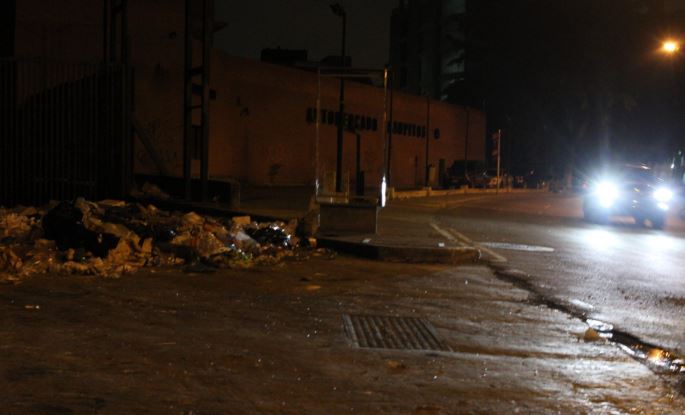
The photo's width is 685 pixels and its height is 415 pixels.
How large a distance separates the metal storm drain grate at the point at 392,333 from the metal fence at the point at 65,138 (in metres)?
10.6

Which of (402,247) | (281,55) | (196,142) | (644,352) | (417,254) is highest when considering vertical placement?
(281,55)

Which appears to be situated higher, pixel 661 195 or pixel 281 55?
pixel 281 55

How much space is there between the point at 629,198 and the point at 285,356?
20.1 meters

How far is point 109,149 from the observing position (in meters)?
16.9

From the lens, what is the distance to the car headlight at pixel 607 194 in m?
24.3

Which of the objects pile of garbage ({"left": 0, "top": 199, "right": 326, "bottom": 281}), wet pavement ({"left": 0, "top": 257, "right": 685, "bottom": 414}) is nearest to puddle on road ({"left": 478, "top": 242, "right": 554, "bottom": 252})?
pile of garbage ({"left": 0, "top": 199, "right": 326, "bottom": 281})

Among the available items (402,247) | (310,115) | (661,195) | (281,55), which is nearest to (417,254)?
(402,247)

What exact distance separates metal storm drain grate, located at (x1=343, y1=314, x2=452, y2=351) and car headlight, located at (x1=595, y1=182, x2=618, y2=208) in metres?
17.9

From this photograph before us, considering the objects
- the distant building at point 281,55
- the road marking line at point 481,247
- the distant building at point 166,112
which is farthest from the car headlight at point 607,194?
the distant building at point 281,55

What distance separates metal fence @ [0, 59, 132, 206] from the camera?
648 inches

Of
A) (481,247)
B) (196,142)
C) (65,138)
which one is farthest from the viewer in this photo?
(196,142)

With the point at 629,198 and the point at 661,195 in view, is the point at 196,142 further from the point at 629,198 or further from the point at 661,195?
the point at 661,195

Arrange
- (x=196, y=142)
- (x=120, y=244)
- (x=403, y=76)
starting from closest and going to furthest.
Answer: (x=120, y=244), (x=196, y=142), (x=403, y=76)

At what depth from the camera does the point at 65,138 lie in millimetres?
16781
